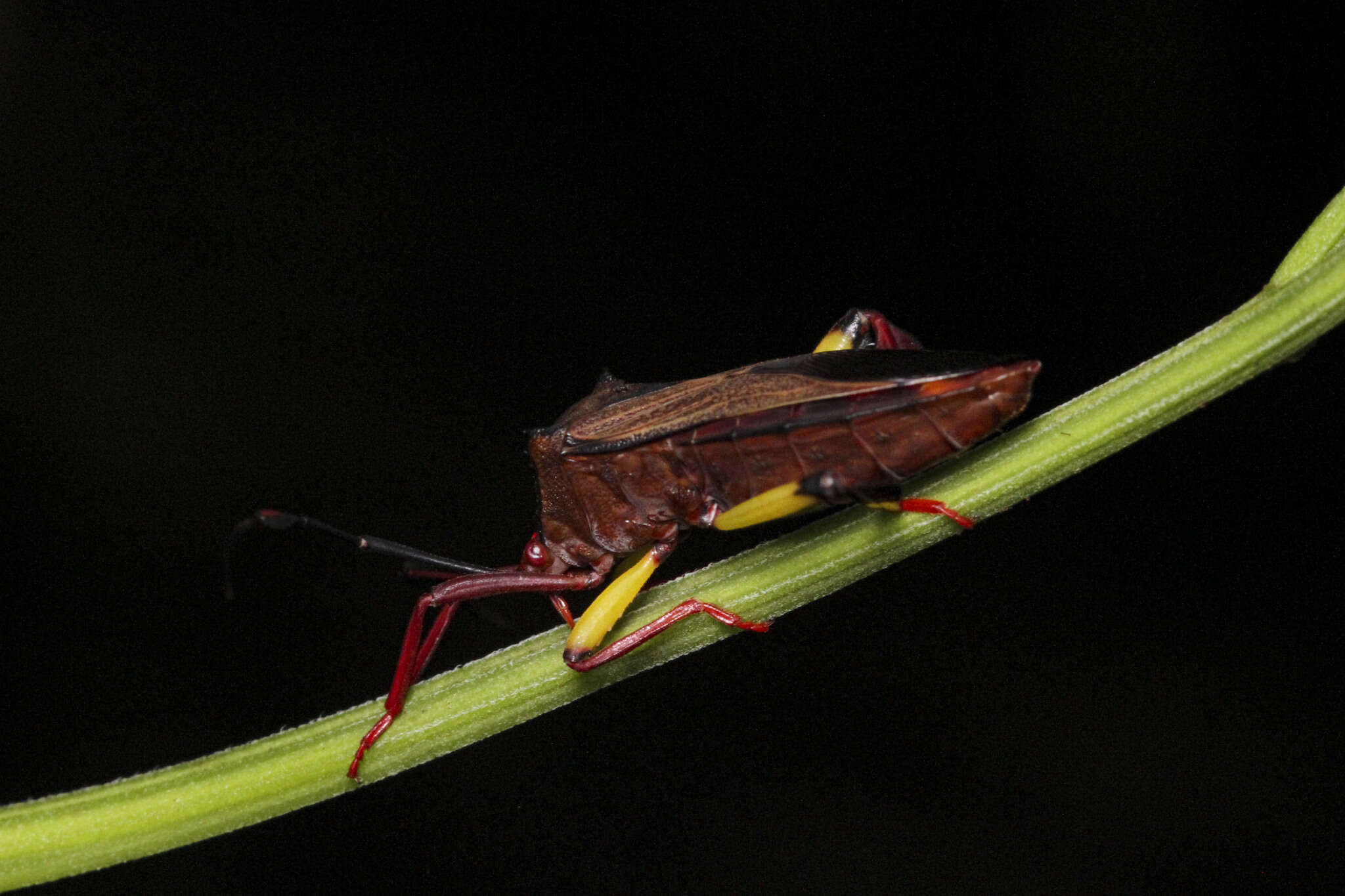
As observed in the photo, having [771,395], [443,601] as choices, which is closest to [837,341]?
[771,395]

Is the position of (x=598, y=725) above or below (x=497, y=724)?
below

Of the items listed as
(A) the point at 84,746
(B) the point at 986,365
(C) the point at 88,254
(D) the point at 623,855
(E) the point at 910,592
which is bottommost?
(D) the point at 623,855

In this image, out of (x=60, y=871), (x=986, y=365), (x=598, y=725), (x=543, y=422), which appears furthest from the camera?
(x=543, y=422)

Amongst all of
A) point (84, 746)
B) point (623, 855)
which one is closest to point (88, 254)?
point (84, 746)

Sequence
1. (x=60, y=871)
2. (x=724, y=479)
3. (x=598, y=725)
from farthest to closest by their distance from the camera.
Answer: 1. (x=598, y=725)
2. (x=724, y=479)
3. (x=60, y=871)

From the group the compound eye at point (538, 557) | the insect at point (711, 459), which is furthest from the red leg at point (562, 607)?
the compound eye at point (538, 557)

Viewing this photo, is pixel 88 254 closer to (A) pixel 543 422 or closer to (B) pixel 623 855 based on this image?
(A) pixel 543 422

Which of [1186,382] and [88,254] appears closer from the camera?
[1186,382]
